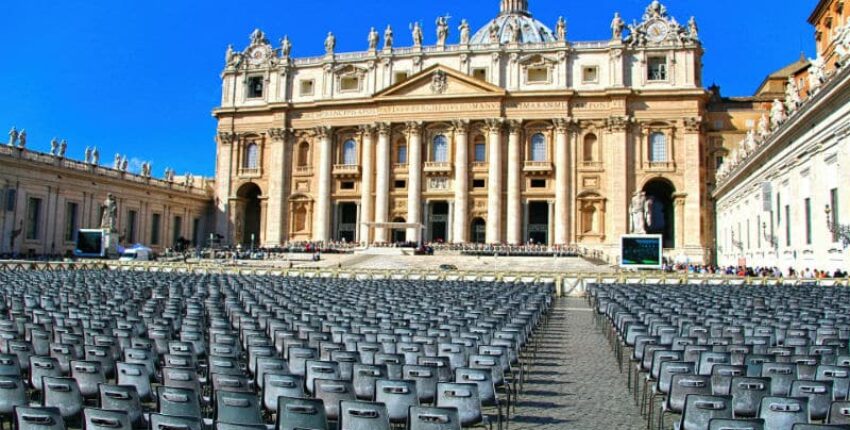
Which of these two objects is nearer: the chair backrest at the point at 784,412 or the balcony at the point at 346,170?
the chair backrest at the point at 784,412

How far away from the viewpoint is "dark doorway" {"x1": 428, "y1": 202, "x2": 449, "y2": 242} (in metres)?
71.0

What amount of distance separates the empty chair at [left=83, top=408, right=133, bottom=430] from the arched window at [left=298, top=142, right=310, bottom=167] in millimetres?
70550

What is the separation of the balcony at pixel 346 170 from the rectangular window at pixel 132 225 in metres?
20.5

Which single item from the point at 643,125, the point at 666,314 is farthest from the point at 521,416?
the point at 643,125

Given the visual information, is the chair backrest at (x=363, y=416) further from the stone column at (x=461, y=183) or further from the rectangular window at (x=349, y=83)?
the rectangular window at (x=349, y=83)

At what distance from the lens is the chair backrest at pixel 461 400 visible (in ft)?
24.1

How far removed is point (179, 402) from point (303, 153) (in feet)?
231

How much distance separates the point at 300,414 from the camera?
236 inches

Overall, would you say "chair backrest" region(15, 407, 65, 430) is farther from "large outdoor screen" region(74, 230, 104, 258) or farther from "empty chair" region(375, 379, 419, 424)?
"large outdoor screen" region(74, 230, 104, 258)

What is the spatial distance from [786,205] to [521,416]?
3426cm

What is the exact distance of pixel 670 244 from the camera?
68562 millimetres

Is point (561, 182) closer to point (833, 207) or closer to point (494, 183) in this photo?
point (494, 183)

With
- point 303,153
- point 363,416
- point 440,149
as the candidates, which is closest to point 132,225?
point 303,153

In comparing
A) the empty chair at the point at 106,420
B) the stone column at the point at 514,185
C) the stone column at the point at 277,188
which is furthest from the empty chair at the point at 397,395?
the stone column at the point at 277,188
